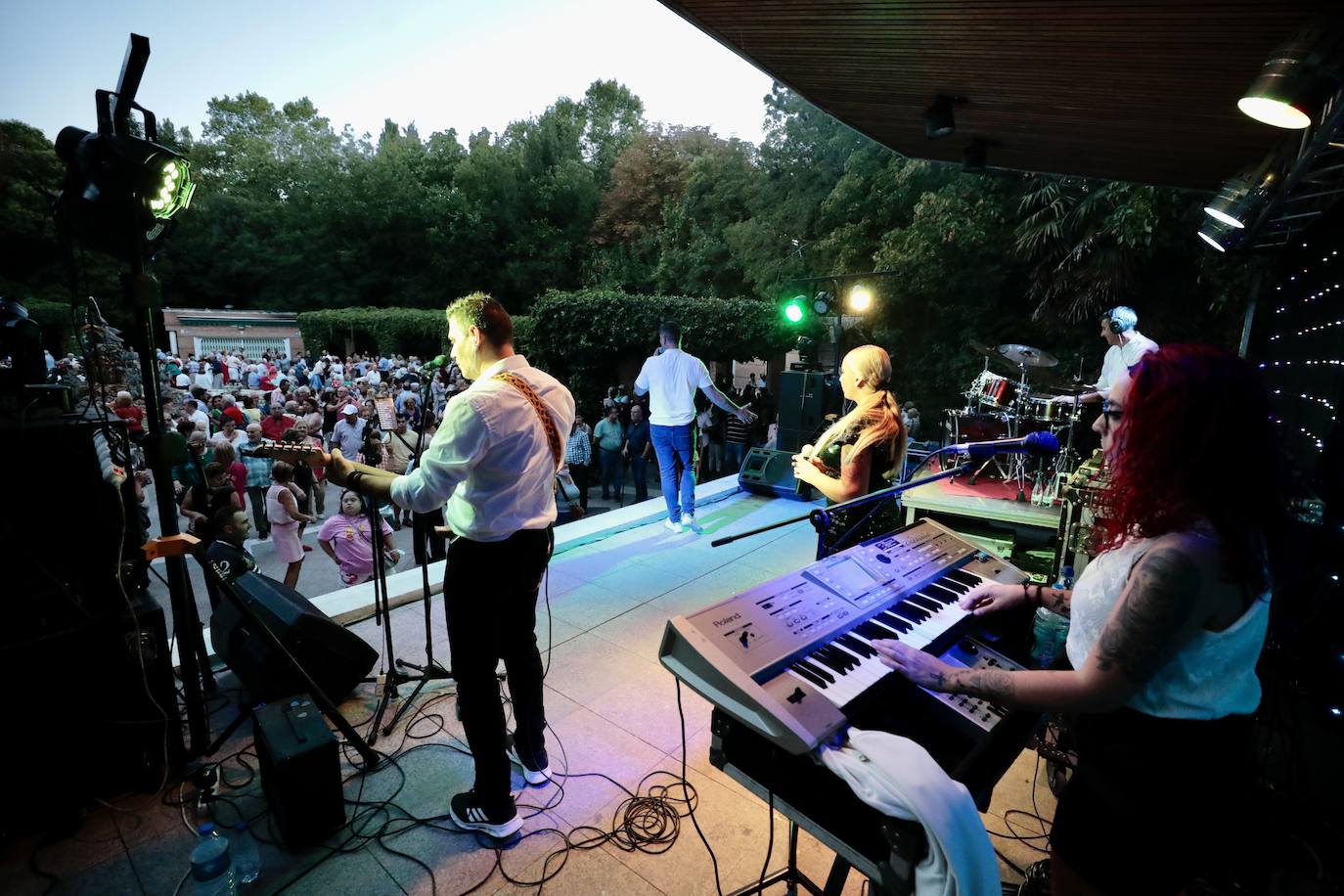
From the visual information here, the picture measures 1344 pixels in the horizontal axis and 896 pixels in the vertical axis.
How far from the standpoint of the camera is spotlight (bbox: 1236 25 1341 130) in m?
2.09

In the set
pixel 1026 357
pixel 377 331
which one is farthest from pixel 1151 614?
pixel 377 331

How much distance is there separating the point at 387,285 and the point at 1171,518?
3897 centimetres

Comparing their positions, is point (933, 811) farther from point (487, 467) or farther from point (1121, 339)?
point (1121, 339)

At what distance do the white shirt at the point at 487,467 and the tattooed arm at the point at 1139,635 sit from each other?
64.6 inches

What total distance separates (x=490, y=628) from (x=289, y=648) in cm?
131

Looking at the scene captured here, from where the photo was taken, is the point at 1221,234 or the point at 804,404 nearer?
the point at 1221,234

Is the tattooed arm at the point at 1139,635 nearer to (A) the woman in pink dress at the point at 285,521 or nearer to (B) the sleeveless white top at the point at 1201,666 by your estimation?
(B) the sleeveless white top at the point at 1201,666

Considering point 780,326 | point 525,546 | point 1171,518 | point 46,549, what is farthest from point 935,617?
point 780,326

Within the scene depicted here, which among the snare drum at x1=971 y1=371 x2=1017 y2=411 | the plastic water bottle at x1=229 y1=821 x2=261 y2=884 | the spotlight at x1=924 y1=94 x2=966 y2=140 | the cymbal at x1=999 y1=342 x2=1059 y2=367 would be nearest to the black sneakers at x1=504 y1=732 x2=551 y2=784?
the plastic water bottle at x1=229 y1=821 x2=261 y2=884

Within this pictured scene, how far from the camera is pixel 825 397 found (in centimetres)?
798

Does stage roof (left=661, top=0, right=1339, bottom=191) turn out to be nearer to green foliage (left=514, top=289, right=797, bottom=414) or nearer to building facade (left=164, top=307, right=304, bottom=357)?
green foliage (left=514, top=289, right=797, bottom=414)

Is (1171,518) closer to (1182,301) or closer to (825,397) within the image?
(825,397)

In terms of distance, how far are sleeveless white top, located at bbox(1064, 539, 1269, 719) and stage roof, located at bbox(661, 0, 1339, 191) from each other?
204 centimetres

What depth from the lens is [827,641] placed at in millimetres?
1631
